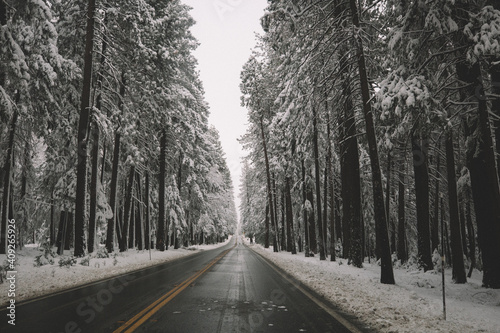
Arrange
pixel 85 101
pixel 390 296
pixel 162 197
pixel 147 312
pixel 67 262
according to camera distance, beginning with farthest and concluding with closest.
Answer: pixel 162 197
pixel 85 101
pixel 67 262
pixel 390 296
pixel 147 312

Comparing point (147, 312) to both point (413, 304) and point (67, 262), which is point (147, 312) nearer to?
point (413, 304)

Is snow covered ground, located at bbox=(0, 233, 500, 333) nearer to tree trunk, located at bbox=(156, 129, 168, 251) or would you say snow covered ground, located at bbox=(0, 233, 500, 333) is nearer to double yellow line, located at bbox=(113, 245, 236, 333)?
double yellow line, located at bbox=(113, 245, 236, 333)

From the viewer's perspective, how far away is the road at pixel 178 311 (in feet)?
18.0

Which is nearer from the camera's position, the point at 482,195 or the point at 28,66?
the point at 482,195

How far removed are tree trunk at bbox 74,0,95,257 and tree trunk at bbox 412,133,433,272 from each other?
15.5 metres

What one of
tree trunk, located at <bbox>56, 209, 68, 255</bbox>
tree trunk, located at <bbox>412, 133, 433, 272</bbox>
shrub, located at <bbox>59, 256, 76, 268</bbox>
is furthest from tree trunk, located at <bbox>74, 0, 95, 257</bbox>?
tree trunk, located at <bbox>412, 133, 433, 272</bbox>

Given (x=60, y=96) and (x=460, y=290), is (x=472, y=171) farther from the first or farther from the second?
(x=60, y=96)

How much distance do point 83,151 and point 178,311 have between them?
11.5 meters

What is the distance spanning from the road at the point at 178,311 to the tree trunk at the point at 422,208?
6.90 m

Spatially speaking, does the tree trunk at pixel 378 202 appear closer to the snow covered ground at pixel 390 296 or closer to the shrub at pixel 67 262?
the snow covered ground at pixel 390 296

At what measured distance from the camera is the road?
5.50 m

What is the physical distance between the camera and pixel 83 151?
15219 mm

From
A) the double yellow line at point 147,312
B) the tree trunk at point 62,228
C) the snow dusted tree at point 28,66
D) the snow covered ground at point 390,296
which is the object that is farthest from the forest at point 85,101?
the double yellow line at point 147,312

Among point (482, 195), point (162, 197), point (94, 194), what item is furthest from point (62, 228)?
point (482, 195)
